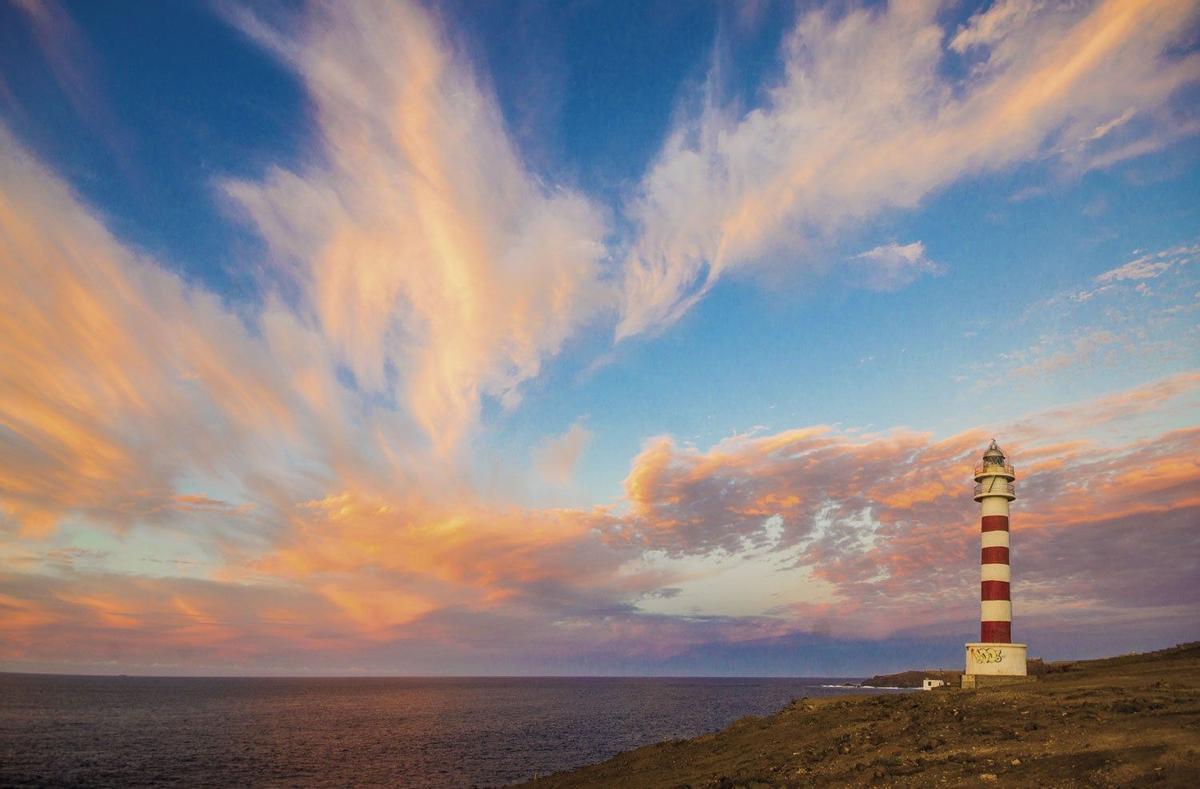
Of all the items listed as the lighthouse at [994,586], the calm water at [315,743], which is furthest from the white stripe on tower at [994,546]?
the calm water at [315,743]

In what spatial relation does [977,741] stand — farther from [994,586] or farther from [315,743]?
[315,743]

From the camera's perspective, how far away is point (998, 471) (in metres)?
49.8

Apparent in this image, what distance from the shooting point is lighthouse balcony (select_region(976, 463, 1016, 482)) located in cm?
4984

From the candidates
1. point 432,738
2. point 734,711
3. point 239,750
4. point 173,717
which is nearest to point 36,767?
point 239,750

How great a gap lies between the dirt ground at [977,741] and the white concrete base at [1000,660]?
60.1 inches

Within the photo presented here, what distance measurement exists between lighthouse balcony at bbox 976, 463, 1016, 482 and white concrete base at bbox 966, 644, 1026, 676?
1129 centimetres

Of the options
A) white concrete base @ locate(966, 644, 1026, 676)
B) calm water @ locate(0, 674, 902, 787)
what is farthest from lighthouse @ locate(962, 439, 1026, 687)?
calm water @ locate(0, 674, 902, 787)

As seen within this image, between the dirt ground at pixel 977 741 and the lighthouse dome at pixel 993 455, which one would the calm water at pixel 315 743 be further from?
the lighthouse dome at pixel 993 455

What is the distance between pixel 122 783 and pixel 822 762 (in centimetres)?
5794

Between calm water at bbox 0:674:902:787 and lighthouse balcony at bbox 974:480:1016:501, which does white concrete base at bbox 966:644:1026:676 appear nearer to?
lighthouse balcony at bbox 974:480:1016:501

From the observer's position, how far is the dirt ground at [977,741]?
23859 mm

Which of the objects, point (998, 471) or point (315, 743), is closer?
point (998, 471)

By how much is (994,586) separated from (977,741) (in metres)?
21.7

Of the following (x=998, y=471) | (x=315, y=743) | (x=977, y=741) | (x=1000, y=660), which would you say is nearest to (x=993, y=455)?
(x=998, y=471)
